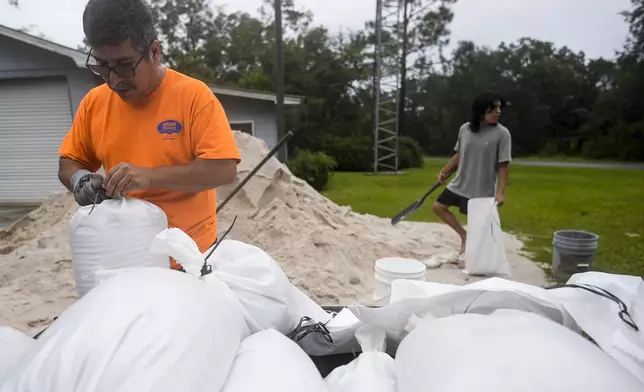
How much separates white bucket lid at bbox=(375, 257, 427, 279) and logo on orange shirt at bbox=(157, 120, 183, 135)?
1122mm

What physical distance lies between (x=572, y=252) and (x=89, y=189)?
161 inches

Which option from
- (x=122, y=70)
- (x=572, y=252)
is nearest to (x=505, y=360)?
(x=122, y=70)

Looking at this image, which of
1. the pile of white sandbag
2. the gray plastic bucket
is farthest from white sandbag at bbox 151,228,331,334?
the gray plastic bucket

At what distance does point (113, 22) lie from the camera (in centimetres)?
123

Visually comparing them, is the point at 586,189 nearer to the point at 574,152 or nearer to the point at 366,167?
the point at 366,167

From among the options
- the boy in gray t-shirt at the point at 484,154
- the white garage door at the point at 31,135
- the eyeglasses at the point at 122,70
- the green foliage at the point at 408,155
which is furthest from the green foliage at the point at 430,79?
the eyeglasses at the point at 122,70

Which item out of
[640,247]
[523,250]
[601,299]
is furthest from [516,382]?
[640,247]

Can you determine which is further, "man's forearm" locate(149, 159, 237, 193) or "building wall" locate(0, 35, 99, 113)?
"building wall" locate(0, 35, 99, 113)

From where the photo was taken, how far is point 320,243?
4785 millimetres

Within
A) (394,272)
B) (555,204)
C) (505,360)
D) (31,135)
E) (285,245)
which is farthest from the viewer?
(555,204)

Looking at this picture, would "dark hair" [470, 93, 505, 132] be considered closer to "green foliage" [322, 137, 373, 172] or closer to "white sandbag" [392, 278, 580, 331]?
"white sandbag" [392, 278, 580, 331]

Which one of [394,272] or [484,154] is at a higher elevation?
[484,154]

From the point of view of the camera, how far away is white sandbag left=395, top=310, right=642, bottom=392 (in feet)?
2.32

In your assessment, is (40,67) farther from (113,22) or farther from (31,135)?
(113,22)
